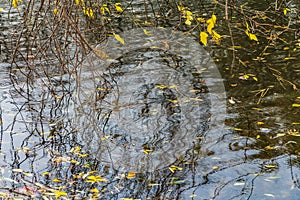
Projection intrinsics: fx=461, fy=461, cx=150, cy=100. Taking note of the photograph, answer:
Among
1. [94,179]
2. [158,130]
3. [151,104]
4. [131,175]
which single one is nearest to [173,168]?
[131,175]

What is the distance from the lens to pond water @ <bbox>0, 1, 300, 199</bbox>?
12.6 feet

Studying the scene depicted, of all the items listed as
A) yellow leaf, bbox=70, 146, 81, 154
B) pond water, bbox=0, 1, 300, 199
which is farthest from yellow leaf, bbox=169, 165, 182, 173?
yellow leaf, bbox=70, 146, 81, 154

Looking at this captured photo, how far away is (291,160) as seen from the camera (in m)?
4.20

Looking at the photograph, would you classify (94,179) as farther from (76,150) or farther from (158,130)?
(158,130)

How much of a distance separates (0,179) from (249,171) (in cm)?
218

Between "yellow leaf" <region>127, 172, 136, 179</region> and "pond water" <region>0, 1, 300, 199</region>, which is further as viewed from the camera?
"yellow leaf" <region>127, 172, 136, 179</region>

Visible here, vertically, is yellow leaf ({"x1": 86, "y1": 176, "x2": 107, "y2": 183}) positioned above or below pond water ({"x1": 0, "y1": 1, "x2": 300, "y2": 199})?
below

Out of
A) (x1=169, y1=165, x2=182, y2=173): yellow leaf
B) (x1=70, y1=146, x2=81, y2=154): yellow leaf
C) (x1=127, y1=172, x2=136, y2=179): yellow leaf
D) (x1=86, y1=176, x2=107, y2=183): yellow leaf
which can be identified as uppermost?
(x1=70, y1=146, x2=81, y2=154): yellow leaf

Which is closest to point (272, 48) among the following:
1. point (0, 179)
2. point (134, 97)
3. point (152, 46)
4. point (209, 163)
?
point (152, 46)

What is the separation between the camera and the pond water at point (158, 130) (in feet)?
12.6

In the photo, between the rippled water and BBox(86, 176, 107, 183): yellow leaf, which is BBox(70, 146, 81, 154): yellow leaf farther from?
BBox(86, 176, 107, 183): yellow leaf

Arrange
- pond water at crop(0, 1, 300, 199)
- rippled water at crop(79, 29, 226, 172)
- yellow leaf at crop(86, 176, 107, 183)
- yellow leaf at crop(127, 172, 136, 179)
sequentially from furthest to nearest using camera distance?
rippled water at crop(79, 29, 226, 172) < yellow leaf at crop(127, 172, 136, 179) < yellow leaf at crop(86, 176, 107, 183) < pond water at crop(0, 1, 300, 199)

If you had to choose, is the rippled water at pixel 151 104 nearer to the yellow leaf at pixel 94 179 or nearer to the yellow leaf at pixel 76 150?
the yellow leaf at pixel 76 150

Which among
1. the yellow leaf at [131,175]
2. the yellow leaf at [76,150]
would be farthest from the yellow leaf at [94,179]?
the yellow leaf at [76,150]
